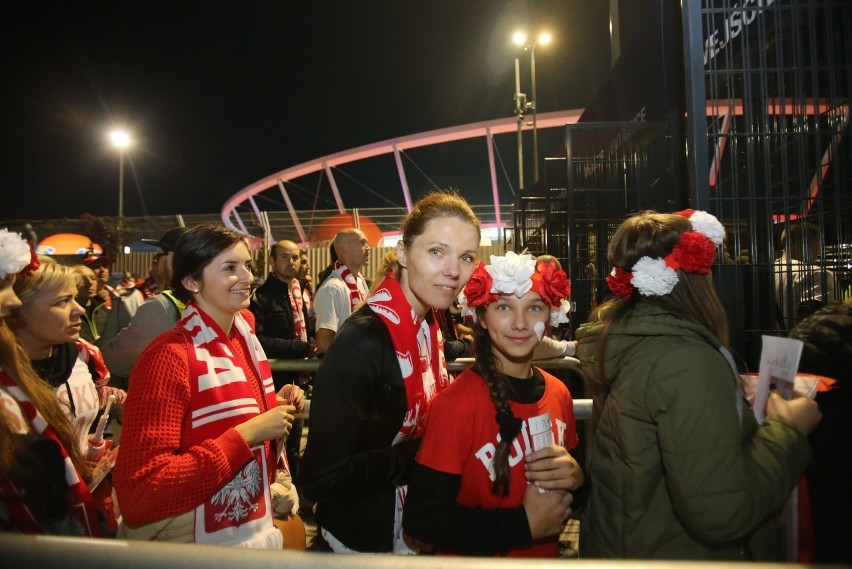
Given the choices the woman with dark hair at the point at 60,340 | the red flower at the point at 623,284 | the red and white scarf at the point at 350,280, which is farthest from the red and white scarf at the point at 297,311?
the red flower at the point at 623,284

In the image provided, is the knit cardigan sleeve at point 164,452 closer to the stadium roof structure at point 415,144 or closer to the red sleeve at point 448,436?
the red sleeve at point 448,436

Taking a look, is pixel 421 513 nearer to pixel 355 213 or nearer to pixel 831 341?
pixel 831 341

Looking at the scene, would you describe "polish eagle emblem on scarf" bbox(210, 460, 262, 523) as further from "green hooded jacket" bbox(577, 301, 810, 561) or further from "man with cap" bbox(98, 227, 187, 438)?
"man with cap" bbox(98, 227, 187, 438)

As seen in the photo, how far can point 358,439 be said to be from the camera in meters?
1.69

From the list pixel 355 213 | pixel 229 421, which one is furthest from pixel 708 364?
pixel 355 213

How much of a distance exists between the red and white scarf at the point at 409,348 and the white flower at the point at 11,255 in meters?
1.19

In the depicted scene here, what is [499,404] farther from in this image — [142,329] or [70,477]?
[142,329]

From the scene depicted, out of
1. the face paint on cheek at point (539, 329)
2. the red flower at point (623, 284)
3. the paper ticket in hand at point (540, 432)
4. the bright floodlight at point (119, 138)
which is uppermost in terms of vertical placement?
the bright floodlight at point (119, 138)

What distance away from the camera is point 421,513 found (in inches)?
61.8

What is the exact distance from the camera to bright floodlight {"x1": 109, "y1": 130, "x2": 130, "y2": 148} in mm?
21391

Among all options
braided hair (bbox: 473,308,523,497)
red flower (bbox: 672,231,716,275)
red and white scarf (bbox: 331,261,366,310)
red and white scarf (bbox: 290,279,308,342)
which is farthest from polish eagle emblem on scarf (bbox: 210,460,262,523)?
red and white scarf (bbox: 290,279,308,342)

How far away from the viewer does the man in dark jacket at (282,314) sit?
4457mm

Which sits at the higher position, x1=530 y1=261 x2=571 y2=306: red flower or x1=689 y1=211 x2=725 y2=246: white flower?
x1=689 y1=211 x2=725 y2=246: white flower

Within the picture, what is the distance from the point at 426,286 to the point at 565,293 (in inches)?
21.6
